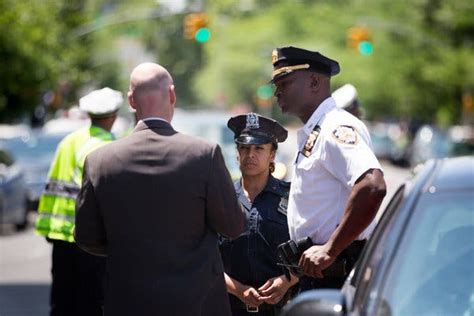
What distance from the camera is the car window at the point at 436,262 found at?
4371 millimetres

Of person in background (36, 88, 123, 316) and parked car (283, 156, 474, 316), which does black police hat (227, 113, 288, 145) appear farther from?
parked car (283, 156, 474, 316)

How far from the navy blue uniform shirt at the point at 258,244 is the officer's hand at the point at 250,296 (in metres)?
0.12

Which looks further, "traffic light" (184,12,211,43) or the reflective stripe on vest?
"traffic light" (184,12,211,43)

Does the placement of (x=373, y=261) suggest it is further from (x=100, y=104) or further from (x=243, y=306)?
(x=100, y=104)

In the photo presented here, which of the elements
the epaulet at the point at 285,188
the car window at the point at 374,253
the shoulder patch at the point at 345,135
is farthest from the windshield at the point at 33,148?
the car window at the point at 374,253

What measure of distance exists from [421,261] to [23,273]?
1369cm

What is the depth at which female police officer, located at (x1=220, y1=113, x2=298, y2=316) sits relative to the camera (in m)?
7.07

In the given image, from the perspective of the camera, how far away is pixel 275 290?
703cm

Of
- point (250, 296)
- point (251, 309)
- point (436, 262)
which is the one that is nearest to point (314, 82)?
point (250, 296)

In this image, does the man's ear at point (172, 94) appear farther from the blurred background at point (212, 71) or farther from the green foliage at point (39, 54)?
the green foliage at point (39, 54)


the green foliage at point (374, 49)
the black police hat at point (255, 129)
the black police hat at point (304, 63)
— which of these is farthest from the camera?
the green foliage at point (374, 49)

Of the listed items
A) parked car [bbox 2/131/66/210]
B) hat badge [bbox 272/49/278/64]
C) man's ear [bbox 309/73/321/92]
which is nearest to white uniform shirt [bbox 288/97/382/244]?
man's ear [bbox 309/73/321/92]

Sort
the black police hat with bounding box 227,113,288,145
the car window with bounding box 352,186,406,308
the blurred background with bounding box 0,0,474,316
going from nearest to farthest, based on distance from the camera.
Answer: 1. the car window with bounding box 352,186,406,308
2. the black police hat with bounding box 227,113,288,145
3. the blurred background with bounding box 0,0,474,316

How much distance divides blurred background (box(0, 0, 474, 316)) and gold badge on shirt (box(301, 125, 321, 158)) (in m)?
2.36
